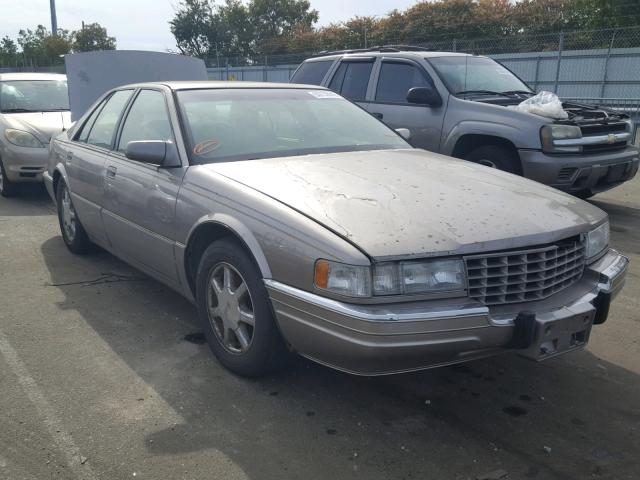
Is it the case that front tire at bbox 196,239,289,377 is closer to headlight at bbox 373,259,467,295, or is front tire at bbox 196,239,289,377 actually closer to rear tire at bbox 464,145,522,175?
headlight at bbox 373,259,467,295

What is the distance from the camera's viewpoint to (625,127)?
7.08 m

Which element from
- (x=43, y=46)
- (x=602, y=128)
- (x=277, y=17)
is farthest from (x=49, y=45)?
(x=602, y=128)

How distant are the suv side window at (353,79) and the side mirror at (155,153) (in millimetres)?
4479

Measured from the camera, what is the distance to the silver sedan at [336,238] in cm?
→ 266

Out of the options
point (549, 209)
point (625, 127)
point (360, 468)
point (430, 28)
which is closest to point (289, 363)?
point (360, 468)

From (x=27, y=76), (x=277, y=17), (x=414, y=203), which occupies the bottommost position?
(x=414, y=203)

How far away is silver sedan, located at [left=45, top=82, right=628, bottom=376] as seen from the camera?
8.71 feet

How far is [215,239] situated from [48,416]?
1.21 meters

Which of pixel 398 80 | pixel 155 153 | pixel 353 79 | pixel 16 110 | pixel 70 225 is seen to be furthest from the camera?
pixel 16 110

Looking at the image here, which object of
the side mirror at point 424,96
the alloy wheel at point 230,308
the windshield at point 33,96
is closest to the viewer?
the alloy wheel at point 230,308

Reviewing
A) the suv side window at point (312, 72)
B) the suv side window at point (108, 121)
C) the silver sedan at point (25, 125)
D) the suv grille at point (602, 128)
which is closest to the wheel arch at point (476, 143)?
the suv grille at point (602, 128)

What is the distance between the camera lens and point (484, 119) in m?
6.64

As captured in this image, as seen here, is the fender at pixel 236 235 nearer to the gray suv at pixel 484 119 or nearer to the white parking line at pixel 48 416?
the white parking line at pixel 48 416

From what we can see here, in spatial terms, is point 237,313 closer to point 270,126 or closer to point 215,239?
point 215,239
